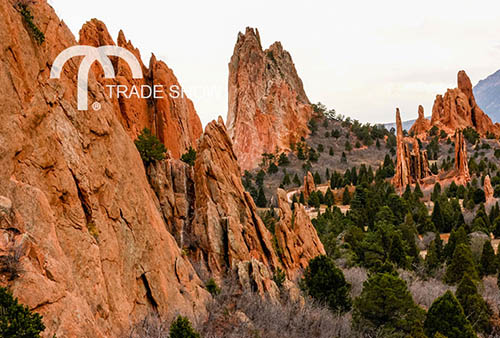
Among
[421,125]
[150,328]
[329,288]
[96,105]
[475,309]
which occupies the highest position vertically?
[421,125]

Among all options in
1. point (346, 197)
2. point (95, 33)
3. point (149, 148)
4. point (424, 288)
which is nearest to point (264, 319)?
point (149, 148)

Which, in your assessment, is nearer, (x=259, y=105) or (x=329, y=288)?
(x=329, y=288)

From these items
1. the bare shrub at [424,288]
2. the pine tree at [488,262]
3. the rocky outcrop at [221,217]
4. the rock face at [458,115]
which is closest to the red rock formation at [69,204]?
the rocky outcrop at [221,217]

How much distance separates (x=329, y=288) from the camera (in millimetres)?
25078

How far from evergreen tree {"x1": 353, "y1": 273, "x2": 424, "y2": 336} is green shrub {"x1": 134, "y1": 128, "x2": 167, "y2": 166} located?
1258 cm

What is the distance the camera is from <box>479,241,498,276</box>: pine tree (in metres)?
36.2

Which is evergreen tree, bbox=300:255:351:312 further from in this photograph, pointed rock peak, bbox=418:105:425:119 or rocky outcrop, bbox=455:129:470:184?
pointed rock peak, bbox=418:105:425:119

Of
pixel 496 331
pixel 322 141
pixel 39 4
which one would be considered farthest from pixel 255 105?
pixel 39 4

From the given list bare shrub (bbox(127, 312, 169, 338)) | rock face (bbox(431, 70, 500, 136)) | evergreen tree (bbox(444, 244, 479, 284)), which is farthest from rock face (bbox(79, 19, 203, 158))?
rock face (bbox(431, 70, 500, 136))

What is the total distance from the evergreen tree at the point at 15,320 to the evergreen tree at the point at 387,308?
55.1 feet

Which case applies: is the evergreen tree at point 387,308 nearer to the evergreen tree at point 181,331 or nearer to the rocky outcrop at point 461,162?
the evergreen tree at point 181,331

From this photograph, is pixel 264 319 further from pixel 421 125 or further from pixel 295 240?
pixel 421 125

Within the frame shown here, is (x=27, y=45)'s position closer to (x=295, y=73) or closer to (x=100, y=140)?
(x=100, y=140)

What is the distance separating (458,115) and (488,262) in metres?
92.3
